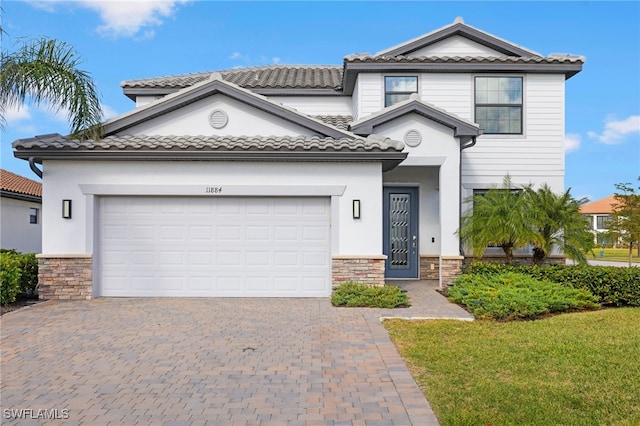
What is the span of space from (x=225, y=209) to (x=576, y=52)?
11897mm

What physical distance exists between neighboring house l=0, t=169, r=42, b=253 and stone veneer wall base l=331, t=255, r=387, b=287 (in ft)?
47.5

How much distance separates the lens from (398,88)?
49.5 ft

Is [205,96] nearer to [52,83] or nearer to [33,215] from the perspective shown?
[52,83]

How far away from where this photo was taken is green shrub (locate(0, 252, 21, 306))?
1035 centimetres

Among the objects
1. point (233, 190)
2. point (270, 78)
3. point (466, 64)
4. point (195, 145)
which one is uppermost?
point (270, 78)

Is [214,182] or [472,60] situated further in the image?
[472,60]

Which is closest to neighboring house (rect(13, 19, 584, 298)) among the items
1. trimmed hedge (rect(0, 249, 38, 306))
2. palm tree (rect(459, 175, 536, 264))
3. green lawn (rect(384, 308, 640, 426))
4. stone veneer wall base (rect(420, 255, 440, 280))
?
trimmed hedge (rect(0, 249, 38, 306))

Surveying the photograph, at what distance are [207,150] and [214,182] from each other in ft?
2.58

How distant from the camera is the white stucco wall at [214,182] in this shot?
11.3m

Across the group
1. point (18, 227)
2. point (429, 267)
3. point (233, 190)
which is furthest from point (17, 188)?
point (429, 267)

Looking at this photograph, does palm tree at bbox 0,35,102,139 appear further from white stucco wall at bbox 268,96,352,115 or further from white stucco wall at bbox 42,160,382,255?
white stucco wall at bbox 268,96,352,115

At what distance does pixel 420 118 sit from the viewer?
13297mm

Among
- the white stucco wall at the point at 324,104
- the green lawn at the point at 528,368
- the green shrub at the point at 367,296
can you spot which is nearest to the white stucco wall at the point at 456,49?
the white stucco wall at the point at 324,104

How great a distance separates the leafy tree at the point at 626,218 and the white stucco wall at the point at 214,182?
13.0 meters
